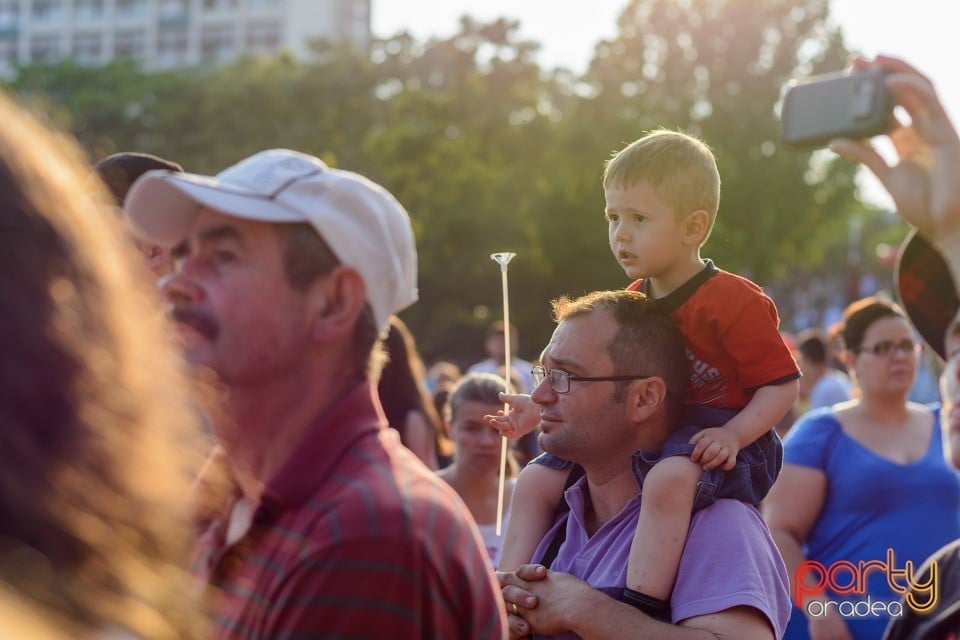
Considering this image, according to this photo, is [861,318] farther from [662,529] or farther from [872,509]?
[662,529]

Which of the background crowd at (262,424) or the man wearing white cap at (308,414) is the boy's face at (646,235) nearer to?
the background crowd at (262,424)

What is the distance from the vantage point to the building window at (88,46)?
83.4 meters

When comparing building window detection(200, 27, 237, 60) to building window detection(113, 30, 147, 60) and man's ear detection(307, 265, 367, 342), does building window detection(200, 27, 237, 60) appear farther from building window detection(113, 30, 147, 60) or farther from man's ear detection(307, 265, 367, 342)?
man's ear detection(307, 265, 367, 342)

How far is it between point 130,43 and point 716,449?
8475cm

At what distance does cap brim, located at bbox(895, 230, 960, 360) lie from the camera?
211 cm

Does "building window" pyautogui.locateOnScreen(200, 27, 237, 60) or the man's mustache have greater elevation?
"building window" pyautogui.locateOnScreen(200, 27, 237, 60)

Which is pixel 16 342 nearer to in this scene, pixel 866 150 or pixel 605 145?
pixel 866 150

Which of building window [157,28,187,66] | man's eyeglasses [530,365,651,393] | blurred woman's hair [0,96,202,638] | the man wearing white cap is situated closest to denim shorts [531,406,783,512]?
man's eyeglasses [530,365,651,393]

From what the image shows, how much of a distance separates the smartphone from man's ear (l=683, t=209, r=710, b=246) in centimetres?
153

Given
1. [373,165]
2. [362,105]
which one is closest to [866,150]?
[373,165]

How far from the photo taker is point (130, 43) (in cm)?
8231

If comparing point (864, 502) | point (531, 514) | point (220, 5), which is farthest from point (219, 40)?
point (531, 514)

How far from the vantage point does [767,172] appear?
3412 cm

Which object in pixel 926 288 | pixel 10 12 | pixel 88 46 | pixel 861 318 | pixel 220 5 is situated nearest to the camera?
pixel 926 288
